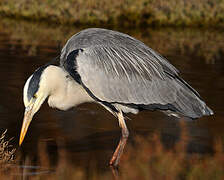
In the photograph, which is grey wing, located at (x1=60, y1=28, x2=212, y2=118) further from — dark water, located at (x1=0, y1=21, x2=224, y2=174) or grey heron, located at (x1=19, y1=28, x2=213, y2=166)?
dark water, located at (x1=0, y1=21, x2=224, y2=174)

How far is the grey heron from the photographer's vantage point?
7539 mm

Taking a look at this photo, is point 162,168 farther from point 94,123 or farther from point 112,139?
point 94,123

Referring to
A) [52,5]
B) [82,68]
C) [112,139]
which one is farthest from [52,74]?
[52,5]

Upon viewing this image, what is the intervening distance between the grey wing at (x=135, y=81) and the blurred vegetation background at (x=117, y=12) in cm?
1181

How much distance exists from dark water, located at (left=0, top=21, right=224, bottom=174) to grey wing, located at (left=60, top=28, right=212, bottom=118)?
700mm

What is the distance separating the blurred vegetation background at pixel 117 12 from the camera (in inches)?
789

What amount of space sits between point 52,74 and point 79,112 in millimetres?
2571

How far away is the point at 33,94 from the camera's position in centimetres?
733

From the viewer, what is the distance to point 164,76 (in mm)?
7941

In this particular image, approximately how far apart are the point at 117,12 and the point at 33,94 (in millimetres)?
13231

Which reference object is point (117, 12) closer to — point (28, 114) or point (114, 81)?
point (114, 81)

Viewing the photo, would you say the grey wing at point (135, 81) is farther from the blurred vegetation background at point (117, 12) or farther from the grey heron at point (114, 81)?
the blurred vegetation background at point (117, 12)

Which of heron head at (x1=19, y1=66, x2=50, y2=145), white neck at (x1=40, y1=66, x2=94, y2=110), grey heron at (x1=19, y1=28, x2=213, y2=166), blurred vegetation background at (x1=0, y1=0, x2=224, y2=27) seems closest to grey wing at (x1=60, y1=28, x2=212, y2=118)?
grey heron at (x1=19, y1=28, x2=213, y2=166)

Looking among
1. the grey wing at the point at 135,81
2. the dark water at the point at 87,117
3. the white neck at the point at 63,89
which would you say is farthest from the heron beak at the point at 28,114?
the grey wing at the point at 135,81
